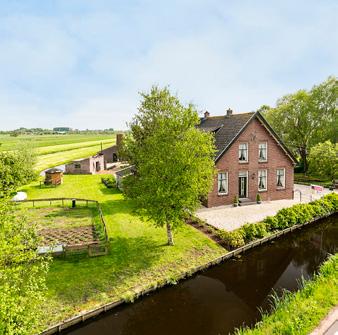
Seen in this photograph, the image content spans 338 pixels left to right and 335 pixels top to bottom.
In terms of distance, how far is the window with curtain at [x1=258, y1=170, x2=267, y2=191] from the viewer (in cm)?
2688

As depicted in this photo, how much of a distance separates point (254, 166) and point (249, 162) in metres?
0.73

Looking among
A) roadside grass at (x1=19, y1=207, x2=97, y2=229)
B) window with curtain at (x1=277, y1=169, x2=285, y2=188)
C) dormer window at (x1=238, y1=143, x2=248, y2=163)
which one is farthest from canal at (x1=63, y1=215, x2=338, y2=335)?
roadside grass at (x1=19, y1=207, x2=97, y2=229)

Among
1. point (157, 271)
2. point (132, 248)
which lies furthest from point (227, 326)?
point (132, 248)

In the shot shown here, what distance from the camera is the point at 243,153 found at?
25859 millimetres

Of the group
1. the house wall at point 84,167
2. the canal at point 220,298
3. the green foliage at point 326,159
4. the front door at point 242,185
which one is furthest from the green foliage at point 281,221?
the house wall at point 84,167

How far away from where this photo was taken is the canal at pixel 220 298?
1100 cm

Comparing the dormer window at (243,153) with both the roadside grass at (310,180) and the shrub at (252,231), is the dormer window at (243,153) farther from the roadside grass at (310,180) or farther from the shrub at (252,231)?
the roadside grass at (310,180)

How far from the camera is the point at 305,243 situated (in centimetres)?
1916

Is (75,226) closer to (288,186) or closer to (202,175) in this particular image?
(202,175)

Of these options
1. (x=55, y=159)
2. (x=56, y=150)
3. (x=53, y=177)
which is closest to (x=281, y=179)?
(x=53, y=177)

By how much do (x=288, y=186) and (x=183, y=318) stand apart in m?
20.7

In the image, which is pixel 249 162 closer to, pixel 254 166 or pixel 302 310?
pixel 254 166

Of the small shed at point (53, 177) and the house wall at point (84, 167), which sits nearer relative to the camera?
the small shed at point (53, 177)

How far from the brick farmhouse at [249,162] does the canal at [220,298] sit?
A: 7940 millimetres
